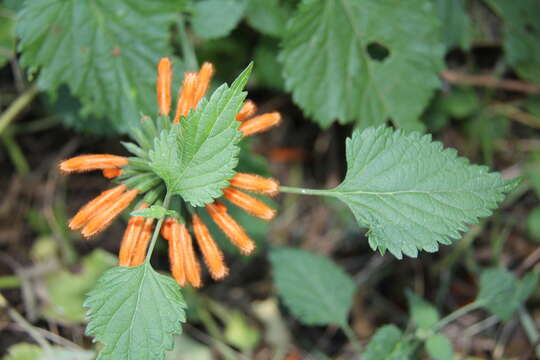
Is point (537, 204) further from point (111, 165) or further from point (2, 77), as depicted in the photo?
point (2, 77)

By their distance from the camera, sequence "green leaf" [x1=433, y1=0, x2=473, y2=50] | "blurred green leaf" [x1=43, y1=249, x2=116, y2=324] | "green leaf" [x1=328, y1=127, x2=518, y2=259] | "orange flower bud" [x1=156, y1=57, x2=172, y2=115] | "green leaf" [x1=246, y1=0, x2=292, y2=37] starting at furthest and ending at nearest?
1. "green leaf" [x1=433, y1=0, x2=473, y2=50]
2. "blurred green leaf" [x1=43, y1=249, x2=116, y2=324]
3. "green leaf" [x1=246, y1=0, x2=292, y2=37]
4. "orange flower bud" [x1=156, y1=57, x2=172, y2=115]
5. "green leaf" [x1=328, y1=127, x2=518, y2=259]

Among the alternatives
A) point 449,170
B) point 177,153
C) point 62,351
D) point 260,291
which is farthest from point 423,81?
point 62,351

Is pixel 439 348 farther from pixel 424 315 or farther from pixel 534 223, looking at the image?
pixel 534 223

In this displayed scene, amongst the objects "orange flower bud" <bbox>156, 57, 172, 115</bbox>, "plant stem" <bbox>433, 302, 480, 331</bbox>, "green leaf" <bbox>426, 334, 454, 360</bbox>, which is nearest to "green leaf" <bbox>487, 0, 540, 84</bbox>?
"plant stem" <bbox>433, 302, 480, 331</bbox>

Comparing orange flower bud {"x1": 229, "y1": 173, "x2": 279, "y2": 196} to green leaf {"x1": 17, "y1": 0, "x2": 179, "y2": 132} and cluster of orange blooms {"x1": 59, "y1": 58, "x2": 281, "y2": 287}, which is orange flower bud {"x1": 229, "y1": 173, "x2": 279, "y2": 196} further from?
green leaf {"x1": 17, "y1": 0, "x2": 179, "y2": 132}

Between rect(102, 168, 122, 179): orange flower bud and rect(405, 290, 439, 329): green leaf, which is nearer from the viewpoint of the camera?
rect(102, 168, 122, 179): orange flower bud

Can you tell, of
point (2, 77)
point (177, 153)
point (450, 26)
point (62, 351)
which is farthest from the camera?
point (2, 77)

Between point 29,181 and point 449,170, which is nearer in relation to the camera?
point 449,170
